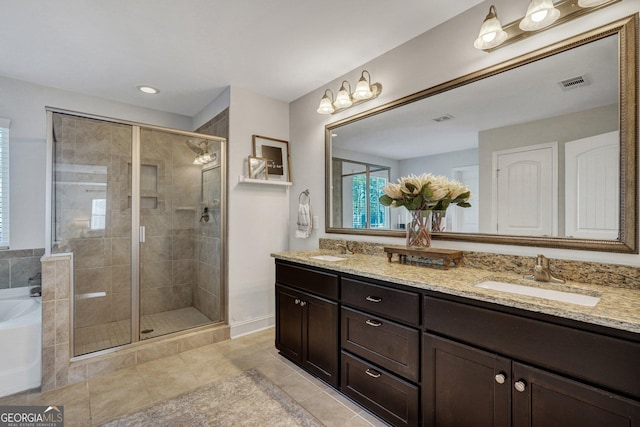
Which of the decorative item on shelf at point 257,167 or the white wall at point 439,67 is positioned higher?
the white wall at point 439,67

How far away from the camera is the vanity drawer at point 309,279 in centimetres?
202

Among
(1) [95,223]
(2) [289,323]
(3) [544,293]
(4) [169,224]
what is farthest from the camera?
(4) [169,224]

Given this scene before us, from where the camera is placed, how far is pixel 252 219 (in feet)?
10.5

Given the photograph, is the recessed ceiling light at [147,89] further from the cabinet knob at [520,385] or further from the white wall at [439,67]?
the cabinet knob at [520,385]

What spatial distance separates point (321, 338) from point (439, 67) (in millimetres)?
2070

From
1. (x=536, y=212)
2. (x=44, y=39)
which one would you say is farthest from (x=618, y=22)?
(x=44, y=39)

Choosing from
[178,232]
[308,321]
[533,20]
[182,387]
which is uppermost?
[533,20]

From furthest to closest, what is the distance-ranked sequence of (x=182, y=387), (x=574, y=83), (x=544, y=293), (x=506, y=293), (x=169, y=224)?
(x=169, y=224)
(x=182, y=387)
(x=574, y=83)
(x=544, y=293)
(x=506, y=293)

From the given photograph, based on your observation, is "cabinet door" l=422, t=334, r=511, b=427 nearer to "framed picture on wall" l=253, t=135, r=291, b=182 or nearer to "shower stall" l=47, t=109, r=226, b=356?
"shower stall" l=47, t=109, r=226, b=356

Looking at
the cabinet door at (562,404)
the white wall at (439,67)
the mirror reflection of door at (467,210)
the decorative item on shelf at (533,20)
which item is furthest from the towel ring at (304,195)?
the cabinet door at (562,404)

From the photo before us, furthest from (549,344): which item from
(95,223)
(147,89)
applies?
(147,89)

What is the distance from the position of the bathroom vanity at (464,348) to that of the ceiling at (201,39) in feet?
5.48

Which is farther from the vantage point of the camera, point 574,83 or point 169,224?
point 169,224

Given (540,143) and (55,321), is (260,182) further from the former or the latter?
(540,143)
